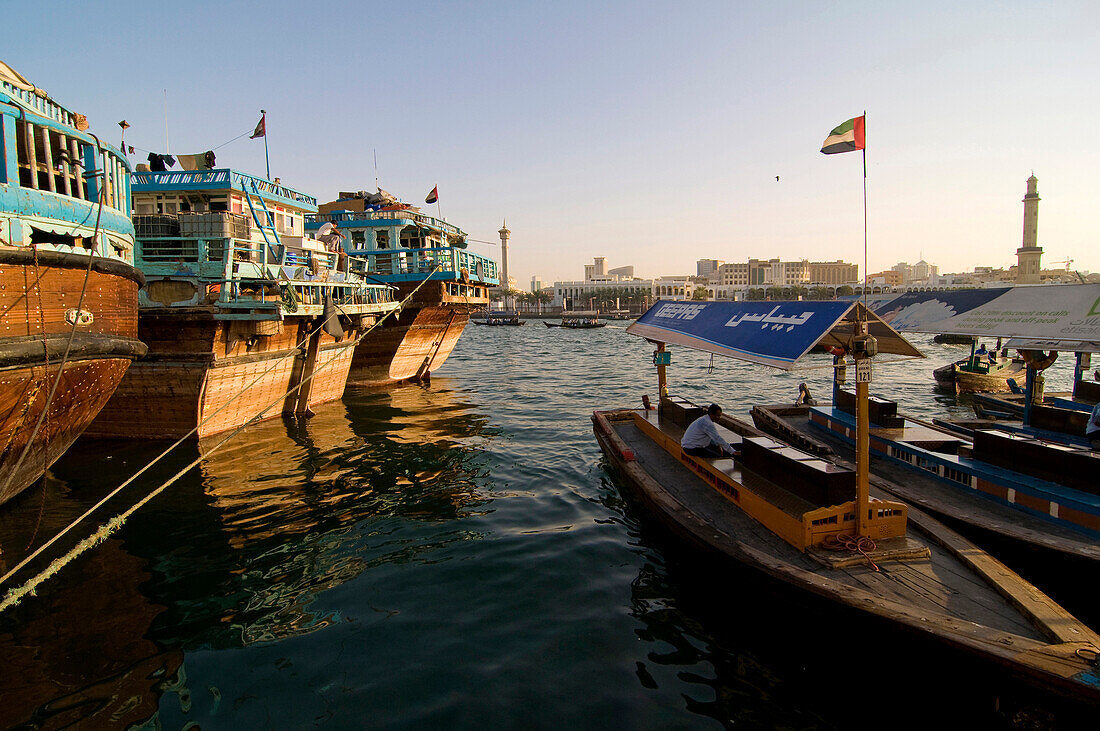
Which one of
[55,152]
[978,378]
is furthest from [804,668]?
[978,378]

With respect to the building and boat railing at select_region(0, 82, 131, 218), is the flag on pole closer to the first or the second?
boat railing at select_region(0, 82, 131, 218)

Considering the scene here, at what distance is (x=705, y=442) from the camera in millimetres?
9594

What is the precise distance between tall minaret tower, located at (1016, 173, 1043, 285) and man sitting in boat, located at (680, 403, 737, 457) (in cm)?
12434

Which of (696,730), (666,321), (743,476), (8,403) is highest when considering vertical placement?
(666,321)

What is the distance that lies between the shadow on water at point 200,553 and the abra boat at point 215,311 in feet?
4.11

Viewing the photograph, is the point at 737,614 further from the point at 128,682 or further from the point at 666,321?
the point at 666,321

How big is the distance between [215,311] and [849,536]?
15.8 metres

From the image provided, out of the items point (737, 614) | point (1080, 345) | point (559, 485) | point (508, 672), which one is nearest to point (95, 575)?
point (508, 672)

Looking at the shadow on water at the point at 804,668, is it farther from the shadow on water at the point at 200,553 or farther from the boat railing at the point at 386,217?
the boat railing at the point at 386,217

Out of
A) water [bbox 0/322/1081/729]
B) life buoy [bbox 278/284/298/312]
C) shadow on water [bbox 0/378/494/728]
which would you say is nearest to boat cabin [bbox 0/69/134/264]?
shadow on water [bbox 0/378/494/728]

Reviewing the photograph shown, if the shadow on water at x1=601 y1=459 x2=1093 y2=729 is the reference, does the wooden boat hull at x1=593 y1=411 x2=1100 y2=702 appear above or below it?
above

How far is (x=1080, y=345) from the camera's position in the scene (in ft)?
34.1

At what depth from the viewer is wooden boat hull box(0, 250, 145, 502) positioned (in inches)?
313

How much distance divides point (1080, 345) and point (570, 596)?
35.6 feet
